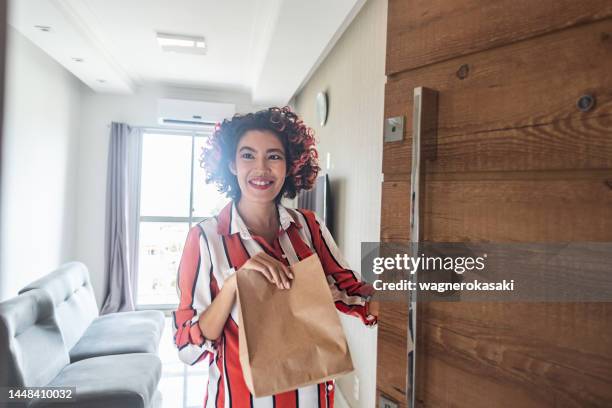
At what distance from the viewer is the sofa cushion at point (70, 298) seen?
229cm

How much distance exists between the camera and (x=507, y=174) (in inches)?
21.6

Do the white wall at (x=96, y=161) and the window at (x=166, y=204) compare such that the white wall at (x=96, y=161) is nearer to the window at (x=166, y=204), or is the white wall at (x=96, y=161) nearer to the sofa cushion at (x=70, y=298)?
the window at (x=166, y=204)

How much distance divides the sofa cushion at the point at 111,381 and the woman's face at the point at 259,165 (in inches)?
54.9

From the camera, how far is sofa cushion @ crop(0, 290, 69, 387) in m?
1.62

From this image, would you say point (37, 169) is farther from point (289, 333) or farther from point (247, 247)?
point (289, 333)

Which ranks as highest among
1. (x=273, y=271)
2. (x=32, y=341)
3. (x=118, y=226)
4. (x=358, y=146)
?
(x=358, y=146)

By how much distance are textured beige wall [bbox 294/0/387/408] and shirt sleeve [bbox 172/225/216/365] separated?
0.97 meters

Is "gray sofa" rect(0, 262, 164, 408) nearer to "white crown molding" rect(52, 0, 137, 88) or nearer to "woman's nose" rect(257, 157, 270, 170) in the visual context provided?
"woman's nose" rect(257, 157, 270, 170)

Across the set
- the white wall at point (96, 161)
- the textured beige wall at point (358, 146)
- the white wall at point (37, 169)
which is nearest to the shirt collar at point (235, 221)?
the textured beige wall at point (358, 146)

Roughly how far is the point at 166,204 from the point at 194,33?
2192 millimetres

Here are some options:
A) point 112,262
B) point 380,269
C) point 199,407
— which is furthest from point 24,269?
point 380,269

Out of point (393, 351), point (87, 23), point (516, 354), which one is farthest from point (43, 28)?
point (516, 354)

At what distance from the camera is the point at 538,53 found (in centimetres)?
51

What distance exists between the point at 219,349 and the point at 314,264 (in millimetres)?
377
